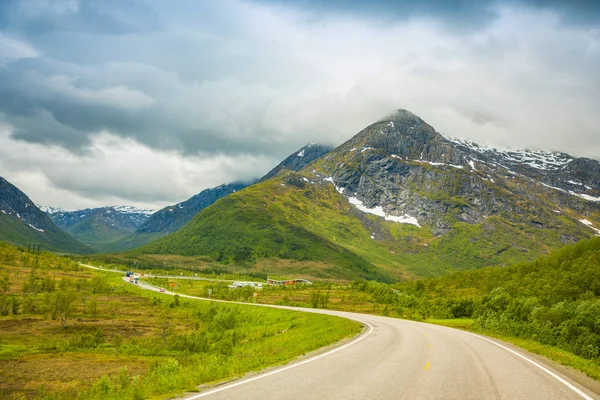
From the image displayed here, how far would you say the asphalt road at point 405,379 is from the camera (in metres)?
13.0

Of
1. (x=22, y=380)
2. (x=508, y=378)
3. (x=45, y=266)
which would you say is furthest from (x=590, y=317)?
(x=45, y=266)

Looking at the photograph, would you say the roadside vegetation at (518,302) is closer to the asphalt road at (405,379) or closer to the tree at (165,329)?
the asphalt road at (405,379)

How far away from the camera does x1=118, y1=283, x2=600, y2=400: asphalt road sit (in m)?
13.0

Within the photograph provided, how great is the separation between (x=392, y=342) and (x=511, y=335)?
818 inches

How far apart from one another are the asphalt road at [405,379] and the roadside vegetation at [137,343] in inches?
90.5

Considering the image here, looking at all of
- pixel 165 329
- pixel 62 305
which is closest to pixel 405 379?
pixel 165 329

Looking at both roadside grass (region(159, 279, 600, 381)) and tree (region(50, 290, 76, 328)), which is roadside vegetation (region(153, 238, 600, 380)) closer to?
roadside grass (region(159, 279, 600, 381))

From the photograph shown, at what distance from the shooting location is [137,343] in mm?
54969

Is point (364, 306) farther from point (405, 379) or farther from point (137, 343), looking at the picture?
point (405, 379)

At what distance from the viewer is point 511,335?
133 feet

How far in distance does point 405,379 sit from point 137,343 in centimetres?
5009

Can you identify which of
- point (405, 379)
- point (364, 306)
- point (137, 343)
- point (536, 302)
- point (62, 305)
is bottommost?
point (137, 343)

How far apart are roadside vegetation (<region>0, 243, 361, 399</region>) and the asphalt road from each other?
2.30 metres

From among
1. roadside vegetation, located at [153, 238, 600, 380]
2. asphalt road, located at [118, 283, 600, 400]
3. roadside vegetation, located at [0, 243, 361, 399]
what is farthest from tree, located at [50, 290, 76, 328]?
asphalt road, located at [118, 283, 600, 400]
